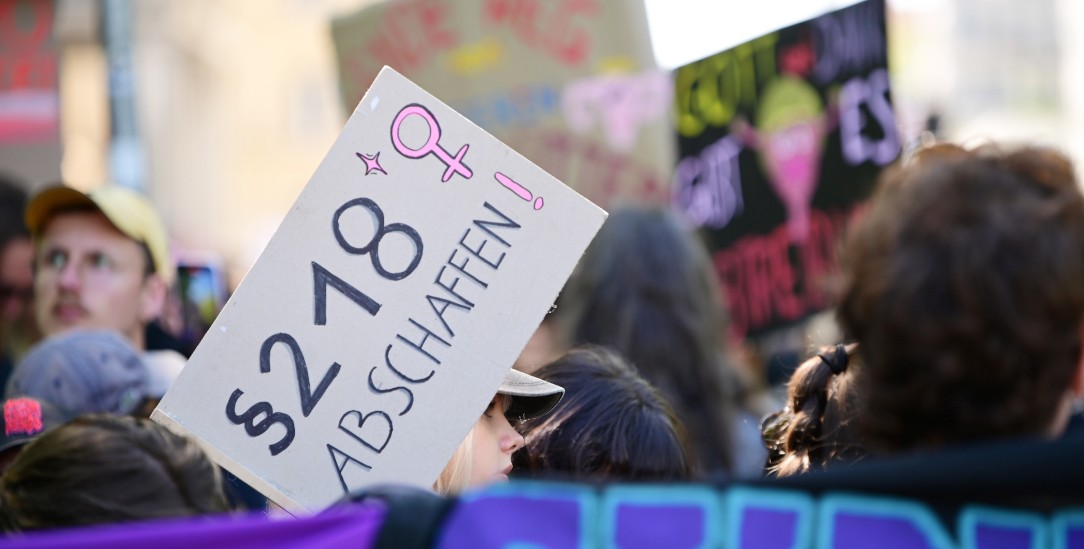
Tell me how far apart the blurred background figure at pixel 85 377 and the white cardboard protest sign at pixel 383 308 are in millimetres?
957

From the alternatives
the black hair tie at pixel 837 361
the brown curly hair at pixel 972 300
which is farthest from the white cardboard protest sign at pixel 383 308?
the brown curly hair at pixel 972 300

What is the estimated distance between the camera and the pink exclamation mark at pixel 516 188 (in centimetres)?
229

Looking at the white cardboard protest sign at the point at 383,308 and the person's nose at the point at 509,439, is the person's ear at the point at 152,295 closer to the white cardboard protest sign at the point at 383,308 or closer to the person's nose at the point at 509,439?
the person's nose at the point at 509,439

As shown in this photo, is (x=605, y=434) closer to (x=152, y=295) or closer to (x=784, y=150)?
(x=152, y=295)

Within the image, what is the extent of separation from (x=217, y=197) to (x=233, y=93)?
297cm

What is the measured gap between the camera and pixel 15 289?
14.7 feet

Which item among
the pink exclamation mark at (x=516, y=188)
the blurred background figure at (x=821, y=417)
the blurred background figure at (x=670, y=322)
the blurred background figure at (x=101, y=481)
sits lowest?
the blurred background figure at (x=101, y=481)

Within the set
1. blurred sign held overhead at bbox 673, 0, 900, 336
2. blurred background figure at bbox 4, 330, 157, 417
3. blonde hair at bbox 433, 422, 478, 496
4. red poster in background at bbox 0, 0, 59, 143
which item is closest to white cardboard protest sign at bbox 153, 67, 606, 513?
blonde hair at bbox 433, 422, 478, 496

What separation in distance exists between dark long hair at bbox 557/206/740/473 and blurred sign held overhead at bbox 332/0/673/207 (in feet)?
2.48

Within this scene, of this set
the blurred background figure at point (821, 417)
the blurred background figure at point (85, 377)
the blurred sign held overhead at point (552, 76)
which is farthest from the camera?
the blurred sign held overhead at point (552, 76)

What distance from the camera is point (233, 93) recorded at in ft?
111

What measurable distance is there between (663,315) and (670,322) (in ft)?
0.10

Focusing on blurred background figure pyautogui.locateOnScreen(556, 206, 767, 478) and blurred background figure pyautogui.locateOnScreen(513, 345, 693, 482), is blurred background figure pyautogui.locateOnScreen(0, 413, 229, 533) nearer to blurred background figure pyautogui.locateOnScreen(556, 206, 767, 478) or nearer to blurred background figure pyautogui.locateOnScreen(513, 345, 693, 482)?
blurred background figure pyautogui.locateOnScreen(513, 345, 693, 482)

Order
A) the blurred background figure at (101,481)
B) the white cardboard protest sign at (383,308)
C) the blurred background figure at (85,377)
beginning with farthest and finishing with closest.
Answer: the blurred background figure at (85,377)
the white cardboard protest sign at (383,308)
the blurred background figure at (101,481)
